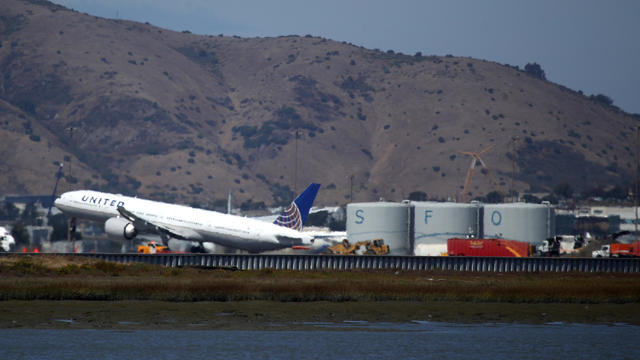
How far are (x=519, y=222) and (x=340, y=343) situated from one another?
87.7 m

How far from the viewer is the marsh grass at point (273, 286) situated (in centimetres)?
7381

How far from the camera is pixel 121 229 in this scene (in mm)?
114188

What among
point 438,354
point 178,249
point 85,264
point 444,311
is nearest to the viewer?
point 438,354

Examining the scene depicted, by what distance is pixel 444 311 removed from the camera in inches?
2795

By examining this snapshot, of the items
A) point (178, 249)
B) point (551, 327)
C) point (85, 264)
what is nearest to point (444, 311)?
point (551, 327)

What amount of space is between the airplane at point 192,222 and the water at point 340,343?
44.5m

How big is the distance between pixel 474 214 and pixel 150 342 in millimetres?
90101

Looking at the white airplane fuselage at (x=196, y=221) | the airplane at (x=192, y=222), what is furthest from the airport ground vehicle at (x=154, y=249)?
the white airplane fuselage at (x=196, y=221)

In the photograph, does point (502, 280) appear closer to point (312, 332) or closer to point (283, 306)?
point (283, 306)

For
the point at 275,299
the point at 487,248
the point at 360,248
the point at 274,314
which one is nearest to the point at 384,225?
the point at 360,248

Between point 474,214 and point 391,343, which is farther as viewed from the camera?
point 474,214

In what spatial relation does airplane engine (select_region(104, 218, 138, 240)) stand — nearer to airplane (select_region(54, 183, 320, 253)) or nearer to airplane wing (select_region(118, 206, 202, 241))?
airplane (select_region(54, 183, 320, 253))

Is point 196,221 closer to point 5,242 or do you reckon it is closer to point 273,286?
point 5,242

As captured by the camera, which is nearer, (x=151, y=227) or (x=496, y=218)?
(x=151, y=227)
